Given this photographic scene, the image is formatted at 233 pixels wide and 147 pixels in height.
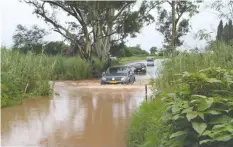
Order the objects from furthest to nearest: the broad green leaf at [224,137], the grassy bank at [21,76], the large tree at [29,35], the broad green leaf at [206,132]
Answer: the large tree at [29,35], the grassy bank at [21,76], the broad green leaf at [206,132], the broad green leaf at [224,137]

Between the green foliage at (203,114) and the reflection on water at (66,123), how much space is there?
3.72 m

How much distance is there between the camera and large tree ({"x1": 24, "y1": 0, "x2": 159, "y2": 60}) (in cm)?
3147

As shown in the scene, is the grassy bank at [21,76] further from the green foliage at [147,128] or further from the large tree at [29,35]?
the large tree at [29,35]

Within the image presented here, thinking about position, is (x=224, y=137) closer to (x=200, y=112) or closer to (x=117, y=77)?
(x=200, y=112)

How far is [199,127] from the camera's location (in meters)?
3.50

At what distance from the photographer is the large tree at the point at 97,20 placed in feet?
103

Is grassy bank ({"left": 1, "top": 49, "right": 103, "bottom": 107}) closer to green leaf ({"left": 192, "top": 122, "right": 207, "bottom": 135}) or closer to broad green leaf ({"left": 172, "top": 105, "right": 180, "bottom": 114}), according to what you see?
broad green leaf ({"left": 172, "top": 105, "right": 180, "bottom": 114})

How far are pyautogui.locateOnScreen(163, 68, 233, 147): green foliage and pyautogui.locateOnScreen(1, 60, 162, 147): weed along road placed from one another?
12.3 feet

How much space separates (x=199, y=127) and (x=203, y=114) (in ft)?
0.47

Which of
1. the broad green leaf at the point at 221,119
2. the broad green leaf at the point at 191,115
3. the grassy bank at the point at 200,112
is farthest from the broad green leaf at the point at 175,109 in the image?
the broad green leaf at the point at 221,119

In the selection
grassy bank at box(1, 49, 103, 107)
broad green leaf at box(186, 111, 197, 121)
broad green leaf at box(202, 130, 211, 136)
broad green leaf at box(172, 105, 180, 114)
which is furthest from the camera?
grassy bank at box(1, 49, 103, 107)

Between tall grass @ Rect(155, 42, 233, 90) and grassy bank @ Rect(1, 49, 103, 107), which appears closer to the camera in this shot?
tall grass @ Rect(155, 42, 233, 90)

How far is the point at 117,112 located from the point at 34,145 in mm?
4633

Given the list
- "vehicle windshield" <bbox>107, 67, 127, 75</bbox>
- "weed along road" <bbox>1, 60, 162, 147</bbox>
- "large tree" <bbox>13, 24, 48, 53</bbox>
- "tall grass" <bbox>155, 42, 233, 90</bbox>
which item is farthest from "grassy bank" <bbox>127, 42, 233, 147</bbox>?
"large tree" <bbox>13, 24, 48, 53</bbox>
